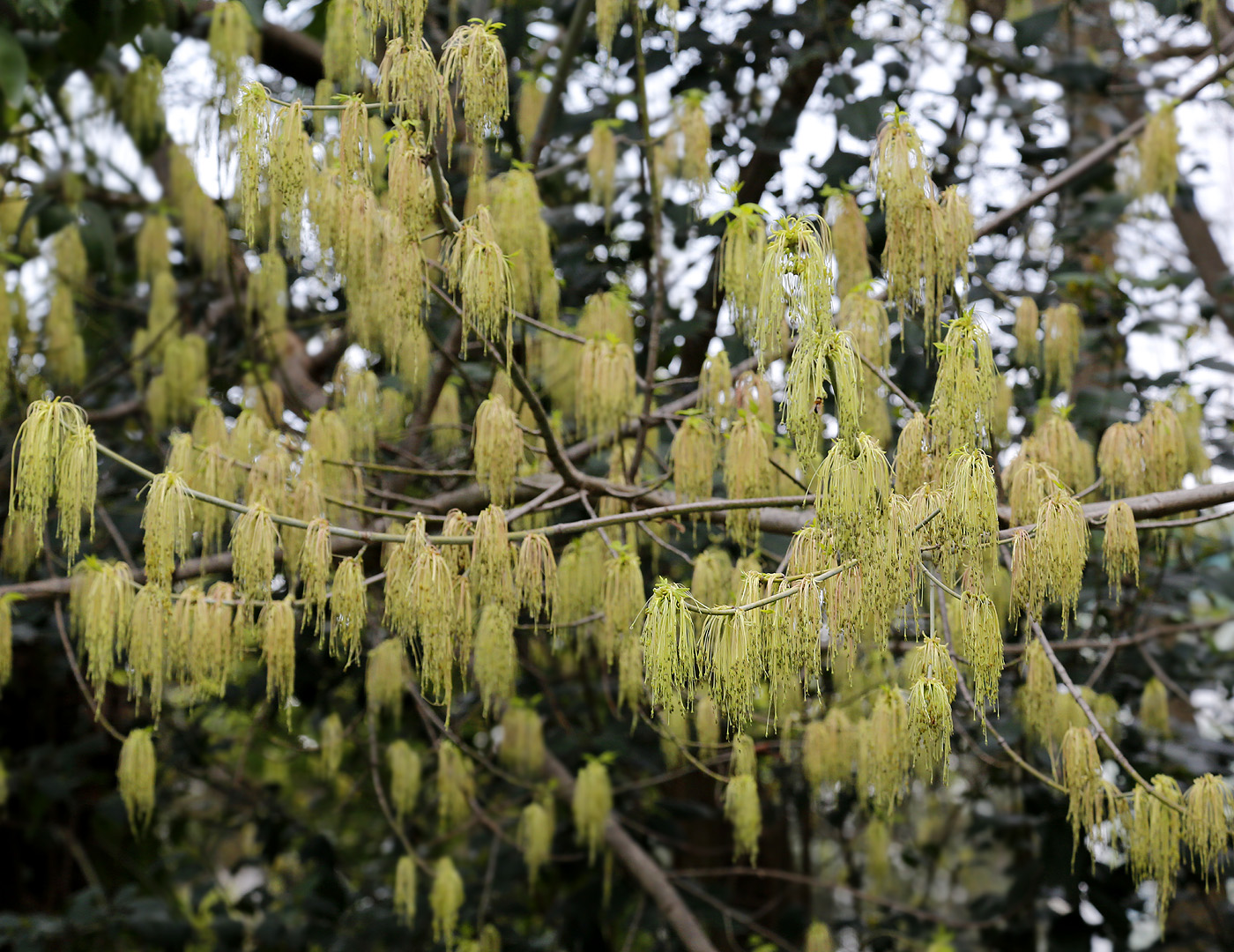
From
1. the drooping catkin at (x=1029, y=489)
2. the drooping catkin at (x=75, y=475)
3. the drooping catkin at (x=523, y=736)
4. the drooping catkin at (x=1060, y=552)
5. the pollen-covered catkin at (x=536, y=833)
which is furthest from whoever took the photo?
the drooping catkin at (x=523, y=736)

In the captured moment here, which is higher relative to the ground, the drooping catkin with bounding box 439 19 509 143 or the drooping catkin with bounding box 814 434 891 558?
the drooping catkin with bounding box 439 19 509 143

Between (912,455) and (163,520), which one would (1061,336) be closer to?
(912,455)

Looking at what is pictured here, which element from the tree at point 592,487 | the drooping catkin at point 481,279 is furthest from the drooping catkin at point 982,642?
the drooping catkin at point 481,279

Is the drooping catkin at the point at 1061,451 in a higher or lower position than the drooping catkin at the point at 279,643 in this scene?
higher

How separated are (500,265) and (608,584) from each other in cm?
53

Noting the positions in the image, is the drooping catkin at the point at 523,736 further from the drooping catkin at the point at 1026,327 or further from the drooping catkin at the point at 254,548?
the drooping catkin at the point at 1026,327

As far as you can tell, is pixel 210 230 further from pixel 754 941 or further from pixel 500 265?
pixel 754 941

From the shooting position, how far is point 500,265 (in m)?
1.53

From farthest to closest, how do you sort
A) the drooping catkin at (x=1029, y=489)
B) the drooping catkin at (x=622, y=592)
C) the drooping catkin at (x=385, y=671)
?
the drooping catkin at (x=385, y=671) → the drooping catkin at (x=622, y=592) → the drooping catkin at (x=1029, y=489)

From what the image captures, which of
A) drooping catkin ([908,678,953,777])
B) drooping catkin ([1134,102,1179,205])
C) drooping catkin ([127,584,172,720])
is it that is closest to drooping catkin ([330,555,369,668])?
drooping catkin ([127,584,172,720])

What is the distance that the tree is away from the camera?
1449 mm

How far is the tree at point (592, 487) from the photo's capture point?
1.45 m

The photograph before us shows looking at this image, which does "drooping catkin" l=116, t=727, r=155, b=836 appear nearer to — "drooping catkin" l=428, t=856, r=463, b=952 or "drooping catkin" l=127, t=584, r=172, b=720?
"drooping catkin" l=127, t=584, r=172, b=720

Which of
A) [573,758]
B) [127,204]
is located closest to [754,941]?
[573,758]
